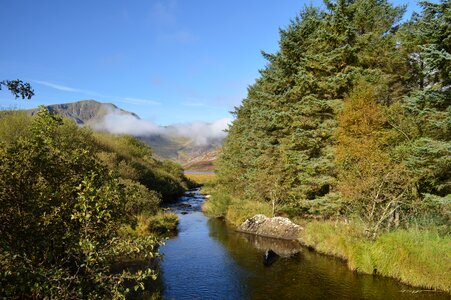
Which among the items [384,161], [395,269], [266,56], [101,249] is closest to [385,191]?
[384,161]

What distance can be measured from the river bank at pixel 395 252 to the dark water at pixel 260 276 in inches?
24.0

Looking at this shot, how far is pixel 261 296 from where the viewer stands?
52.6 feet

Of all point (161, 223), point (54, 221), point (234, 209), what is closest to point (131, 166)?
point (234, 209)

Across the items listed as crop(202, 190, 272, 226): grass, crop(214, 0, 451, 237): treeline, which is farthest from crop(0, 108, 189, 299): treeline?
crop(202, 190, 272, 226): grass

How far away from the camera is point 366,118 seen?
22.6m

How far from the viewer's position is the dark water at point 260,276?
53.3ft

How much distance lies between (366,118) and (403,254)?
30.5 ft

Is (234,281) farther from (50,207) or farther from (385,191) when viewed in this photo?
(50,207)

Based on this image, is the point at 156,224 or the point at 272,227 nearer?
the point at 156,224

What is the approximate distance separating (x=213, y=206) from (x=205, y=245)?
14.9 meters

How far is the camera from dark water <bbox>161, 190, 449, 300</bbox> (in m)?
16.2

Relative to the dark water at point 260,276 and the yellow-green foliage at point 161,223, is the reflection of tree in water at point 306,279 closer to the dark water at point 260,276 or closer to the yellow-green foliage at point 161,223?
the dark water at point 260,276

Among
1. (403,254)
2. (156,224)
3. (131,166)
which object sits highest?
(131,166)

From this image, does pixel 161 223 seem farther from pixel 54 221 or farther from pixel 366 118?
pixel 54 221
